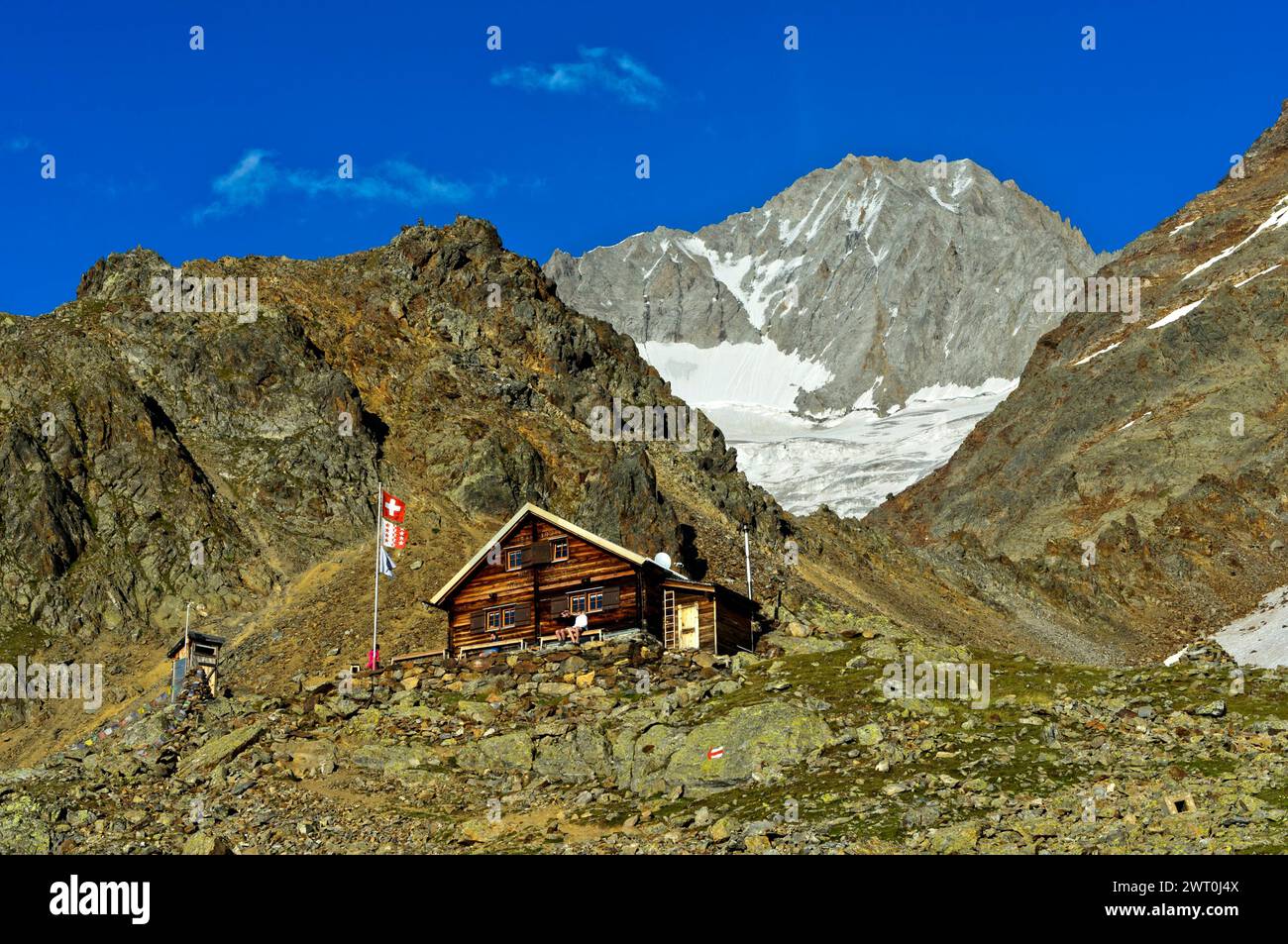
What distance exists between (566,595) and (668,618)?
414 centimetres

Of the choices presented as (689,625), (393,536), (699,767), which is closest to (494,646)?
(393,536)

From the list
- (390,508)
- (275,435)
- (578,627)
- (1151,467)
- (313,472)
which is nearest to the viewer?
(578,627)

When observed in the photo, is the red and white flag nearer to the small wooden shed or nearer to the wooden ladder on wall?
the small wooden shed

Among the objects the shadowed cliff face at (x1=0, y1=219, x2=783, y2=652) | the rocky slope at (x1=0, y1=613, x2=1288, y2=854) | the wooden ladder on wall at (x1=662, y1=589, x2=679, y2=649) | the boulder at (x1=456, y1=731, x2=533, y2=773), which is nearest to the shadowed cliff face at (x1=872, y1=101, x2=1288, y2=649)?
the shadowed cliff face at (x1=0, y1=219, x2=783, y2=652)

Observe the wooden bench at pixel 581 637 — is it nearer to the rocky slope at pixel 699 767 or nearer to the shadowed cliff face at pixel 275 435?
the rocky slope at pixel 699 767

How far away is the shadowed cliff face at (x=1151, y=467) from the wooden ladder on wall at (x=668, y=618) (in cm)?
6139

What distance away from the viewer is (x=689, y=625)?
51.9 metres

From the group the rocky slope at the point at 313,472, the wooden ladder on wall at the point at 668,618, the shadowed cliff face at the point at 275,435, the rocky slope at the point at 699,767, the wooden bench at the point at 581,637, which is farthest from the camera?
the shadowed cliff face at the point at 275,435

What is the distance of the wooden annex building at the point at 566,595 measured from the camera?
2010 inches

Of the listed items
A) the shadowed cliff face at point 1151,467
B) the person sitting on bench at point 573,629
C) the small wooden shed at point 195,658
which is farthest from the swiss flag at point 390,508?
the shadowed cliff face at point 1151,467

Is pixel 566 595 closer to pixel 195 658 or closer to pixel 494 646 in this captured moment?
pixel 494 646

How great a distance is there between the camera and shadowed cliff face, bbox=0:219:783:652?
245 feet

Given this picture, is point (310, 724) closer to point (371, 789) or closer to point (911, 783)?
point (371, 789)

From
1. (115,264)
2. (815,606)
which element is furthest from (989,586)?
(115,264)
